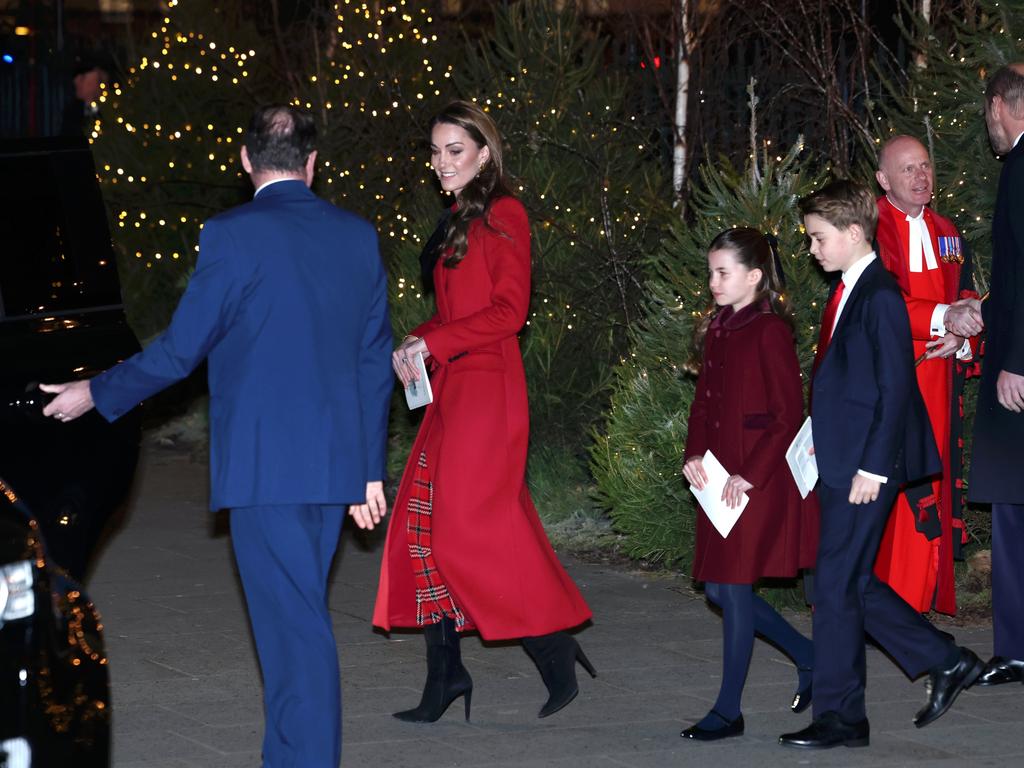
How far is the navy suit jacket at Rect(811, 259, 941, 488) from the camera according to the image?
5242 mm

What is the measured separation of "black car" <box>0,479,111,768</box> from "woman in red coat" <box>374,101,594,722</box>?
1.84 m

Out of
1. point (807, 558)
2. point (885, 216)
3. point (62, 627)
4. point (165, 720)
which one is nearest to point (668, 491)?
point (885, 216)

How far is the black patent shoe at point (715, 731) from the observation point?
5.47 metres

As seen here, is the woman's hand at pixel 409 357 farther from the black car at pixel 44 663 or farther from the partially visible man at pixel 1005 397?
the partially visible man at pixel 1005 397

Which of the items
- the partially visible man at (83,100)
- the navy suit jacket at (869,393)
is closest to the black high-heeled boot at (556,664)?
the navy suit jacket at (869,393)

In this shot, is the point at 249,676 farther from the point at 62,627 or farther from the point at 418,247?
the point at 418,247

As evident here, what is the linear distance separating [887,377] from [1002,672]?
151 cm

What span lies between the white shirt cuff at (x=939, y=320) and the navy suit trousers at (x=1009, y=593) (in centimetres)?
73

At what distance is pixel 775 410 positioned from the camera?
5398 mm

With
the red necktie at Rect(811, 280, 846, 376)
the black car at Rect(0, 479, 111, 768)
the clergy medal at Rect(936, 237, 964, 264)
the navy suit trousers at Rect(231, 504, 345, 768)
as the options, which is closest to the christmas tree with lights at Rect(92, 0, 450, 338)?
the clergy medal at Rect(936, 237, 964, 264)

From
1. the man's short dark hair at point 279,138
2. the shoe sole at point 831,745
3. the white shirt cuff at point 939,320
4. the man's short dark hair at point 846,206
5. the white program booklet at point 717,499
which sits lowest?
the shoe sole at point 831,745

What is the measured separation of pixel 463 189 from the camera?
18.8 feet

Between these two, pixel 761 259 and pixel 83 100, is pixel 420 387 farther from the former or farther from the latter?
pixel 83 100

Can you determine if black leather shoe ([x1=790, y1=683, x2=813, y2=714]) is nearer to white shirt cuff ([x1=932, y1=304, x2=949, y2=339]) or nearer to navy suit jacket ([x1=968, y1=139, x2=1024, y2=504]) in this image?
navy suit jacket ([x1=968, y1=139, x2=1024, y2=504])
